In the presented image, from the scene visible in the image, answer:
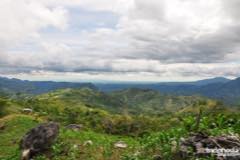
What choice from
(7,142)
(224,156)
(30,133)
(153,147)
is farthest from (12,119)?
(224,156)

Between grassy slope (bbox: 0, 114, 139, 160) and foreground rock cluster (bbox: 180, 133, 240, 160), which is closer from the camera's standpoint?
foreground rock cluster (bbox: 180, 133, 240, 160)

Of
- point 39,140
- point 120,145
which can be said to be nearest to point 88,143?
point 120,145

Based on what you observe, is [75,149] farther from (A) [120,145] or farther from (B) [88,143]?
(A) [120,145]

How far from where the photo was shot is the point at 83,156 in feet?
95.3

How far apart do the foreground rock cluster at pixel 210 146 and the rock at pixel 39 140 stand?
1310 cm

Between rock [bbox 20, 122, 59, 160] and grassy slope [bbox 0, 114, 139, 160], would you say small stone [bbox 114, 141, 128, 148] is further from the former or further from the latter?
rock [bbox 20, 122, 59, 160]

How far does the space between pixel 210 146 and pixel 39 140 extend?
607 inches

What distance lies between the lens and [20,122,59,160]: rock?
3019 centimetres

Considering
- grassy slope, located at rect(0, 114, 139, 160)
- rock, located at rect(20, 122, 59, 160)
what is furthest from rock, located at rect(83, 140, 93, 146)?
rock, located at rect(20, 122, 59, 160)

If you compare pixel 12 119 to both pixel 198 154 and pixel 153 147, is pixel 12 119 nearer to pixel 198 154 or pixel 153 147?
pixel 153 147

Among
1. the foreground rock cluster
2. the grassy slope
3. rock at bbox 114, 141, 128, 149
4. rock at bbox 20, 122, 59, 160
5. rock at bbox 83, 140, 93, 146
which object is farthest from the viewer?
rock at bbox 83, 140, 93, 146

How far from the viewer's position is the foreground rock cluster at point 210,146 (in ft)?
66.7

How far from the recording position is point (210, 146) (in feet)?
70.2

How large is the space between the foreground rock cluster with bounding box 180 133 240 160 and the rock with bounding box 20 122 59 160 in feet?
43.0
